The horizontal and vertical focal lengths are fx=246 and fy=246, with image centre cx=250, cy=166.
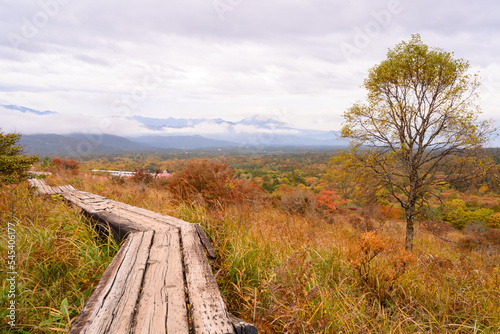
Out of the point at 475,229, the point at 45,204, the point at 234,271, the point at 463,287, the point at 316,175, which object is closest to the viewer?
the point at 234,271

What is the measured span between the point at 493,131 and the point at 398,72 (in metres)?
3.67

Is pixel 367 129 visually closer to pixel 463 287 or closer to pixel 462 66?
pixel 462 66

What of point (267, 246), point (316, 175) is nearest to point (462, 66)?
point (267, 246)

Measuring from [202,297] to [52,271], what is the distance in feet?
6.46

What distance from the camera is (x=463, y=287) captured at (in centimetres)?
327

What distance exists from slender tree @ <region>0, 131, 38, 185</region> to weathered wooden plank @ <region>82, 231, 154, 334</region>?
19.3 ft

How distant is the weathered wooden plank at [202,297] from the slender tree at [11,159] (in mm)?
6249

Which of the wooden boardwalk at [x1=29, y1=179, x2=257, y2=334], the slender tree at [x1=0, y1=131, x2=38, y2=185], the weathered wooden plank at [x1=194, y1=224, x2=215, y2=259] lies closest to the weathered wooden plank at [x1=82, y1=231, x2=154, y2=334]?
the wooden boardwalk at [x1=29, y1=179, x2=257, y2=334]

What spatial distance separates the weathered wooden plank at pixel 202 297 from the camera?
4.65 feet

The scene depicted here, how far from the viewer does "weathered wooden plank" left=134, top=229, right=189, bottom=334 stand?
1429 millimetres

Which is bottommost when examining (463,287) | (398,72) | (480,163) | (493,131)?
(463,287)

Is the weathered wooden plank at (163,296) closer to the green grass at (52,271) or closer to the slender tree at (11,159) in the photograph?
the green grass at (52,271)

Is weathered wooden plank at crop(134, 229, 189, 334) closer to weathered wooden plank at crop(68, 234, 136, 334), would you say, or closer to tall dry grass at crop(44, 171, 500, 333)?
weathered wooden plank at crop(68, 234, 136, 334)

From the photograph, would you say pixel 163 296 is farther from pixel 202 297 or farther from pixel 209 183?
pixel 209 183
